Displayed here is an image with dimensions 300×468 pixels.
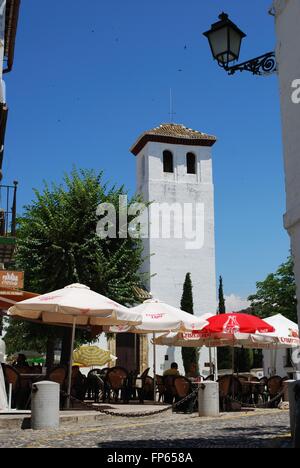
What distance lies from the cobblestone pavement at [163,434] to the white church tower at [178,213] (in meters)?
22.7

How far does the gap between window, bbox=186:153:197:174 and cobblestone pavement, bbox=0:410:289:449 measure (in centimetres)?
2806

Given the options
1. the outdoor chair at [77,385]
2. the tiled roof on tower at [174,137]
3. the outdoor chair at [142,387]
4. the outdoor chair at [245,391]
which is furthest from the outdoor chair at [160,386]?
the tiled roof on tower at [174,137]

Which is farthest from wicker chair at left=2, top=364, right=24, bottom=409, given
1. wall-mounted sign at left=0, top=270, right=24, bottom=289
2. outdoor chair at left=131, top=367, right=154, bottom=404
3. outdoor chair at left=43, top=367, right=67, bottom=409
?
outdoor chair at left=131, top=367, right=154, bottom=404

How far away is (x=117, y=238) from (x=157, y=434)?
41.3 feet

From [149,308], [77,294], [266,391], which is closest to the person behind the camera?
[77,294]

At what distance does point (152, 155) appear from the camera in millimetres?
38250

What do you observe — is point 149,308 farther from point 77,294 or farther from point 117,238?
point 117,238

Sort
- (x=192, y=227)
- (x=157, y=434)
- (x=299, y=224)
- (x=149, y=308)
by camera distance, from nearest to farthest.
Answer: (x=299, y=224) < (x=157, y=434) < (x=149, y=308) < (x=192, y=227)

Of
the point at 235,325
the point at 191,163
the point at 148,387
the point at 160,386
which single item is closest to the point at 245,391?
the point at 160,386

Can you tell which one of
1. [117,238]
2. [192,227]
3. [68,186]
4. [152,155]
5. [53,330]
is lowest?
[53,330]

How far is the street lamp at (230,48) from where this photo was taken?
715 centimetres

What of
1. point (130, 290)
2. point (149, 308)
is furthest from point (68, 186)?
point (149, 308)

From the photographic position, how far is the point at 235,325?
13.8 m
